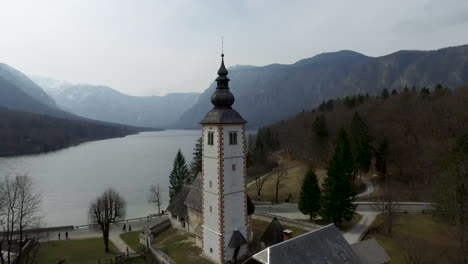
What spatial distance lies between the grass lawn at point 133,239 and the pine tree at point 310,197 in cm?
1942

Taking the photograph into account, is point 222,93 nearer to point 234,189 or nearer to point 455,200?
Answer: point 234,189

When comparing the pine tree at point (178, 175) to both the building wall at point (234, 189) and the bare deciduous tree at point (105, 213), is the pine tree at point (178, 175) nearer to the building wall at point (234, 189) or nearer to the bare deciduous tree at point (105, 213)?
the bare deciduous tree at point (105, 213)

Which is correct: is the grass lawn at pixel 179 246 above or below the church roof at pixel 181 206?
below

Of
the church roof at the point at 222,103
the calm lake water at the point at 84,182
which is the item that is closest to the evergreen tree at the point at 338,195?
the church roof at the point at 222,103

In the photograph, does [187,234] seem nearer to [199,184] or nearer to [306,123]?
[199,184]

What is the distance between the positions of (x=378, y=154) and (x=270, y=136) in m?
42.9

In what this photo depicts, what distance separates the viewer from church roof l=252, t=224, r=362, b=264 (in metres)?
18.8

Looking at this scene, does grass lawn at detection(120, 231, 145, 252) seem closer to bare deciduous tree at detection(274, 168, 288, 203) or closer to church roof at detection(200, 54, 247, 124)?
church roof at detection(200, 54, 247, 124)

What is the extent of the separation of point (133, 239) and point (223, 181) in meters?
17.5

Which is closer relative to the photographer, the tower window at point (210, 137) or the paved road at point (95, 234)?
the tower window at point (210, 137)

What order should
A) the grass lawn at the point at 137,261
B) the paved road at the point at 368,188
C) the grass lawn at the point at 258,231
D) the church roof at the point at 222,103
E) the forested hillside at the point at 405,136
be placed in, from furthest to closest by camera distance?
the paved road at the point at 368,188 → the forested hillside at the point at 405,136 → the grass lawn at the point at 258,231 → the grass lawn at the point at 137,261 → the church roof at the point at 222,103

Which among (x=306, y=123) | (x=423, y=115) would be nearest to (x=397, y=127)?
(x=423, y=115)

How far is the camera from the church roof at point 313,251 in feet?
61.7

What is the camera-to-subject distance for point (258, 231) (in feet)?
116
